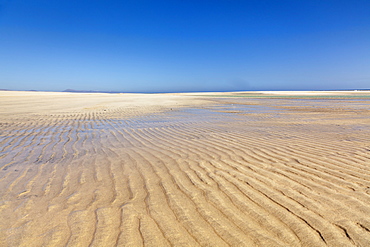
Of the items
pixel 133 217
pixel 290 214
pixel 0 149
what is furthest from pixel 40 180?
pixel 290 214

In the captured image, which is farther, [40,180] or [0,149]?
[0,149]

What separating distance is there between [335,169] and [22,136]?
766cm

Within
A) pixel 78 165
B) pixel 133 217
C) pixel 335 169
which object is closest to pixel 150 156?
pixel 78 165

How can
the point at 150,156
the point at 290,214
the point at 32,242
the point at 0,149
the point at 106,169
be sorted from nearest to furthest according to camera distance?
the point at 32,242
the point at 290,214
the point at 106,169
the point at 150,156
the point at 0,149

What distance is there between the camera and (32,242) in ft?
6.65

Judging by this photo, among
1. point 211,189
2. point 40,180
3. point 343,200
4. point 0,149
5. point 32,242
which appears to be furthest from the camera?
point 0,149

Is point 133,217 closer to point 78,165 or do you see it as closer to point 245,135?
point 78,165

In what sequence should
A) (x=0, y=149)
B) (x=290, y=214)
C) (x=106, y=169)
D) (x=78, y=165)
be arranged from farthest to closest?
(x=0, y=149) → (x=78, y=165) → (x=106, y=169) → (x=290, y=214)

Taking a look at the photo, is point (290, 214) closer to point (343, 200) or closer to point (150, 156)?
point (343, 200)

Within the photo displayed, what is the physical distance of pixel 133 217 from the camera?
7.83 ft

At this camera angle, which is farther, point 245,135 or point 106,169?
point 245,135

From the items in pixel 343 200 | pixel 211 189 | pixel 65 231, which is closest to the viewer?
pixel 65 231

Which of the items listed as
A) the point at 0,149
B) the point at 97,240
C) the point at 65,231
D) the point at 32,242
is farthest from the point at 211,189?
the point at 0,149

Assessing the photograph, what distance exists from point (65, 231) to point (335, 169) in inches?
144
